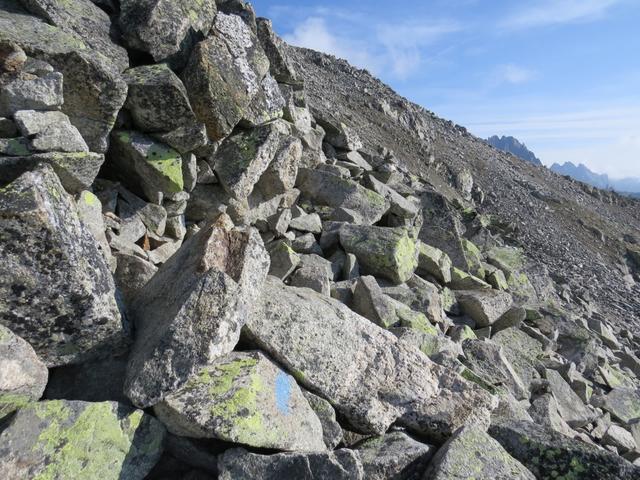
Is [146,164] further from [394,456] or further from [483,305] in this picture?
[483,305]

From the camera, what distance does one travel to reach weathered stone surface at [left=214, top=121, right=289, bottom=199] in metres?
12.5

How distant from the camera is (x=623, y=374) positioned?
71.4ft

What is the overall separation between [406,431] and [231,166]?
7.92 metres

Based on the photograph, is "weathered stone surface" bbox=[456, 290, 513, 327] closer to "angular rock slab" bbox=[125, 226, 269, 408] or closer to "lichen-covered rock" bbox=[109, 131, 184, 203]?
"angular rock slab" bbox=[125, 226, 269, 408]

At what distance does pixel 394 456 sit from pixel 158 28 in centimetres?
1040

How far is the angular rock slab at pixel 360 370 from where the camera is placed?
7.34 metres

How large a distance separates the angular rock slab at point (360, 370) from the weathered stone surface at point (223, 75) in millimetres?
4826

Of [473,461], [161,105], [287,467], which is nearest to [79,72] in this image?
[161,105]

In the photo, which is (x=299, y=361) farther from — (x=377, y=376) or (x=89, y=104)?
(x=89, y=104)

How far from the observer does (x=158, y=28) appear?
1113 centimetres

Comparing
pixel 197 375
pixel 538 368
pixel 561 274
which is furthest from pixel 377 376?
pixel 561 274

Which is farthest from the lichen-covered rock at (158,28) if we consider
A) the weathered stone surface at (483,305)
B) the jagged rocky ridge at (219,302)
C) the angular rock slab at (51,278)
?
the weathered stone surface at (483,305)

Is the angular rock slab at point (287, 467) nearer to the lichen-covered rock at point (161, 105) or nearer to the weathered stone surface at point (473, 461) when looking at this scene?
the weathered stone surface at point (473, 461)

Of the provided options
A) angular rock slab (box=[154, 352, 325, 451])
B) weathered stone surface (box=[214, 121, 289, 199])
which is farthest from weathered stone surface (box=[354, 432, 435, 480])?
weathered stone surface (box=[214, 121, 289, 199])
